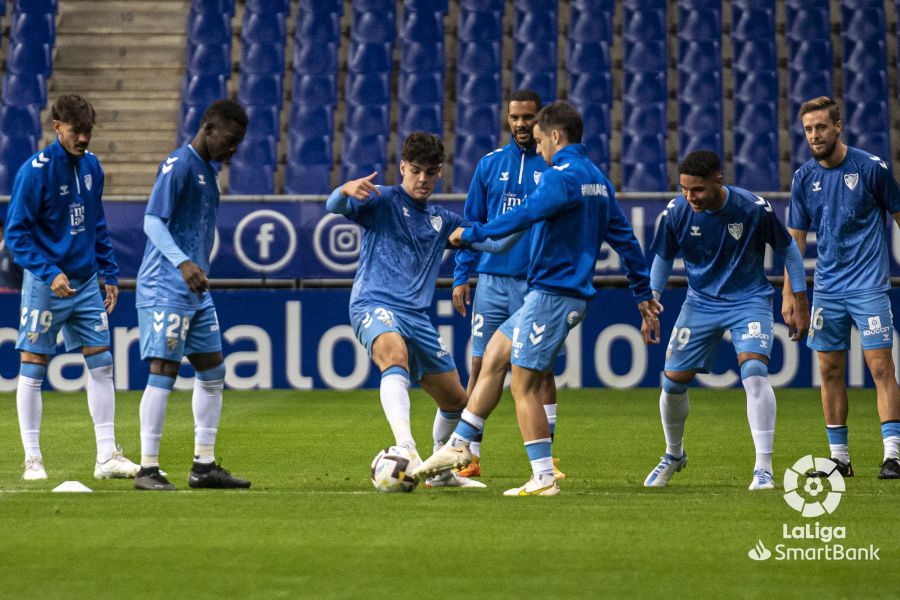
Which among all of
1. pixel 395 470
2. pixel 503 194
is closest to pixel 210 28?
pixel 503 194

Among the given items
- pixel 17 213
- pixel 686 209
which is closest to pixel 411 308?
pixel 686 209

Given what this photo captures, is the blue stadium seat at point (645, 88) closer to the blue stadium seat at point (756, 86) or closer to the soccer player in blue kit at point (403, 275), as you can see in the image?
the blue stadium seat at point (756, 86)

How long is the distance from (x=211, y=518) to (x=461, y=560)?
4.27 ft

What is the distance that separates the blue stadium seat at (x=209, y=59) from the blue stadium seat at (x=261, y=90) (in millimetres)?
388

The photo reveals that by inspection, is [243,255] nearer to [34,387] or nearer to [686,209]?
[34,387]

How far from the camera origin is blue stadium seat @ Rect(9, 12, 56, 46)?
17.9 metres

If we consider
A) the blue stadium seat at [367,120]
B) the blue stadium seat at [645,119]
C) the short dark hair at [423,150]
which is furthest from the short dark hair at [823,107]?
the blue stadium seat at [367,120]

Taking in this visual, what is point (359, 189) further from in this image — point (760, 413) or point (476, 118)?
point (476, 118)

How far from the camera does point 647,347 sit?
13273mm

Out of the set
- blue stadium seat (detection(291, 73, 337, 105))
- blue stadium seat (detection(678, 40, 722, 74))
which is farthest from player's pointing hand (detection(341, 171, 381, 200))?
blue stadium seat (detection(678, 40, 722, 74))

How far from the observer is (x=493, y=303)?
25.6 ft

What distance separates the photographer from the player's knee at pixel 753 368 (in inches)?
271

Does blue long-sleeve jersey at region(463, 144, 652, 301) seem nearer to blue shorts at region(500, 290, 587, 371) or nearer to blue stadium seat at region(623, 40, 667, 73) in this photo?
blue shorts at region(500, 290, 587, 371)

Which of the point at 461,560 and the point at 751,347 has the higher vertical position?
the point at 751,347
